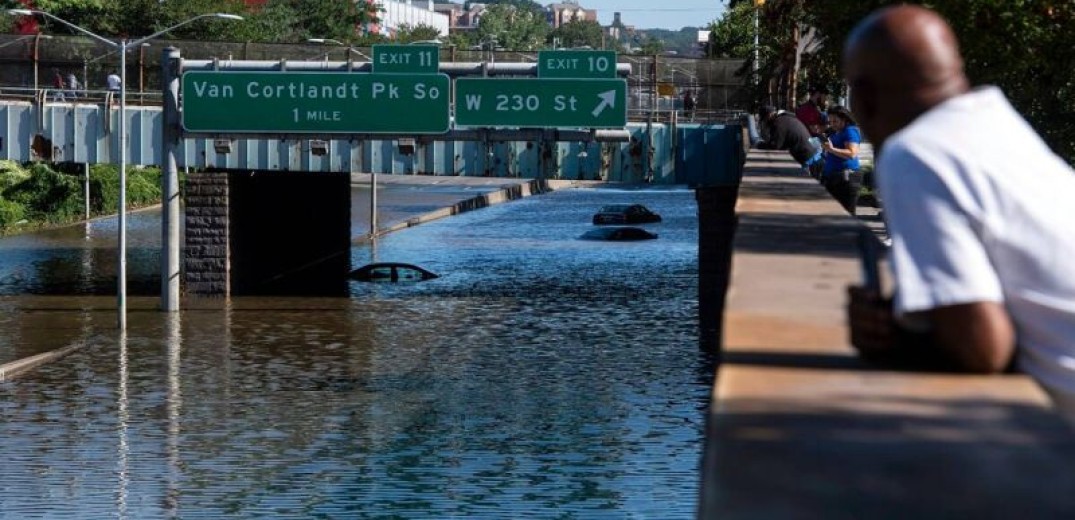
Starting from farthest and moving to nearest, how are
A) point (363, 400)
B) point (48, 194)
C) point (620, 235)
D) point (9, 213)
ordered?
point (48, 194)
point (620, 235)
point (9, 213)
point (363, 400)

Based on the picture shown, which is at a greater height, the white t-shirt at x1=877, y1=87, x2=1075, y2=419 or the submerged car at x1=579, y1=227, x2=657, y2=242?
the white t-shirt at x1=877, y1=87, x2=1075, y2=419

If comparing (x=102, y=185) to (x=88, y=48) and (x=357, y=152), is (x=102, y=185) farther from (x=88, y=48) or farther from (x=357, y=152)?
(x=357, y=152)

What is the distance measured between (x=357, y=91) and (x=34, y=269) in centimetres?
1807

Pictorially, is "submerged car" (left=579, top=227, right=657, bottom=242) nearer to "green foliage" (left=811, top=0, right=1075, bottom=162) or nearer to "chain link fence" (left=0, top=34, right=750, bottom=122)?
"chain link fence" (left=0, top=34, right=750, bottom=122)

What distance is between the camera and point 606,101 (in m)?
41.3

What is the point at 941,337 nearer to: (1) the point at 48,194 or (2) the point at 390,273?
(2) the point at 390,273

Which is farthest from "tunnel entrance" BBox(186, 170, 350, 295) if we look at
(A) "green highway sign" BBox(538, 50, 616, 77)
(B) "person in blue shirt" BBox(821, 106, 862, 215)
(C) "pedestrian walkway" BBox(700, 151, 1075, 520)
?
(C) "pedestrian walkway" BBox(700, 151, 1075, 520)

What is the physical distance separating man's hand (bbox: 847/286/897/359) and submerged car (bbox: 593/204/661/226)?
75.2 metres

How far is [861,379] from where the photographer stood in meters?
3.60

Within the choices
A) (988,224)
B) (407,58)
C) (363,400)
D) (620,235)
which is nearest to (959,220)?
(988,224)

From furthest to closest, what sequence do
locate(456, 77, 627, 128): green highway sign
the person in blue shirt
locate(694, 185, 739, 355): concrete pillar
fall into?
locate(456, 77, 627, 128): green highway sign
locate(694, 185, 739, 355): concrete pillar
the person in blue shirt

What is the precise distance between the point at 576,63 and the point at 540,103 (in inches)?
134

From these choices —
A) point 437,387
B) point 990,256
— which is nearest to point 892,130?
point 990,256

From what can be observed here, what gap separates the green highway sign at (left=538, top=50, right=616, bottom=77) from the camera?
4409 centimetres
